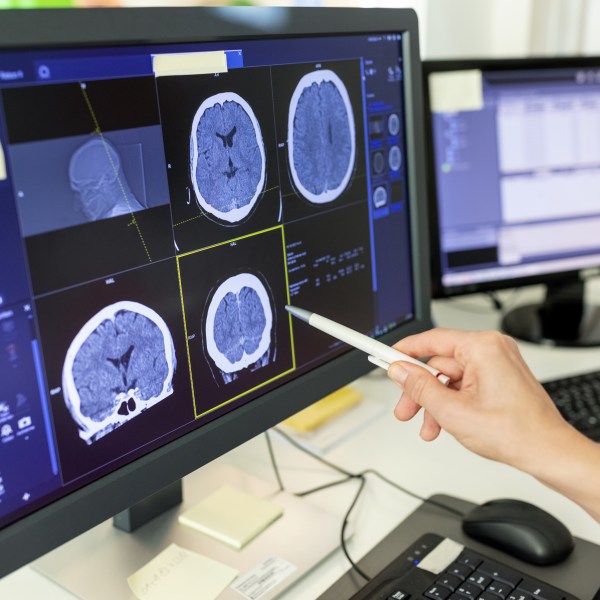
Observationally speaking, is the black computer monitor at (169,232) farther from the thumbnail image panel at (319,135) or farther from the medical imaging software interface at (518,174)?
the medical imaging software interface at (518,174)

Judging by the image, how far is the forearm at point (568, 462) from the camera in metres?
0.60

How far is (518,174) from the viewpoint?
1.20 metres

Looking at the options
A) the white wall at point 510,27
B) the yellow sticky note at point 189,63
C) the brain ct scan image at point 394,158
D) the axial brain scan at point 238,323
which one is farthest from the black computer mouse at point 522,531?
the white wall at point 510,27

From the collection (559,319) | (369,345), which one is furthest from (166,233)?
(559,319)

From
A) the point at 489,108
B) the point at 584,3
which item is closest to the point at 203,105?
the point at 489,108

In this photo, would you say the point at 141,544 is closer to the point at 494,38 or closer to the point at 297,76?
the point at 297,76

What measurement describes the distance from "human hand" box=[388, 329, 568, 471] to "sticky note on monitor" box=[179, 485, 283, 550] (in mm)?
232

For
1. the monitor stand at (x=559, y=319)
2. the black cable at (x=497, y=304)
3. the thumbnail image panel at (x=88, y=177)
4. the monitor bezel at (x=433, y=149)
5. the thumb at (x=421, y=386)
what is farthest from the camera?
the black cable at (x=497, y=304)

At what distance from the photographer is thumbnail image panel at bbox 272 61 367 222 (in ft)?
2.31

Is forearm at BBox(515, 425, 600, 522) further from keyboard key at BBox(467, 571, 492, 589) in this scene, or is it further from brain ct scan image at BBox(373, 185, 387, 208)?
brain ct scan image at BBox(373, 185, 387, 208)

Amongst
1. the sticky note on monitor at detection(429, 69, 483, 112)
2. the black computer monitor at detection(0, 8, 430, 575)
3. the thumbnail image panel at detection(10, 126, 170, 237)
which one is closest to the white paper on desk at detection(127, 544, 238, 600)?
the black computer monitor at detection(0, 8, 430, 575)

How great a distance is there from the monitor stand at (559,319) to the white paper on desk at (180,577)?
0.72m

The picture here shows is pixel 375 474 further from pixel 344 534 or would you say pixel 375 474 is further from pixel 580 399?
pixel 580 399

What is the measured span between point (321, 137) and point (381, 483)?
1.28 ft
